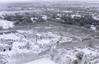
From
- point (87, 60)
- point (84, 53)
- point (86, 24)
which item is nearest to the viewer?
point (87, 60)

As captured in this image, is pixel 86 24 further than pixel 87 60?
Yes

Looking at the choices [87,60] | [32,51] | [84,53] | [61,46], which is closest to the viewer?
[87,60]

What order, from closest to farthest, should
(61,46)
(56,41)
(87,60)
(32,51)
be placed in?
(87,60) → (32,51) → (61,46) → (56,41)

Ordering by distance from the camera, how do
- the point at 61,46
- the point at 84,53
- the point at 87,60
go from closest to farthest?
1. the point at 87,60
2. the point at 84,53
3. the point at 61,46

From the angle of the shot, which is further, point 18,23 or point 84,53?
point 18,23

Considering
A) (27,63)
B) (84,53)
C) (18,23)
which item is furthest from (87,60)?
(18,23)

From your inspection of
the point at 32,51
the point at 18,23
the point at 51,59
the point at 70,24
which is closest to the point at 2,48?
the point at 32,51

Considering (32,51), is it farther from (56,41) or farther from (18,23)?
(18,23)

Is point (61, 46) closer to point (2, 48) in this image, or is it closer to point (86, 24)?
point (2, 48)
